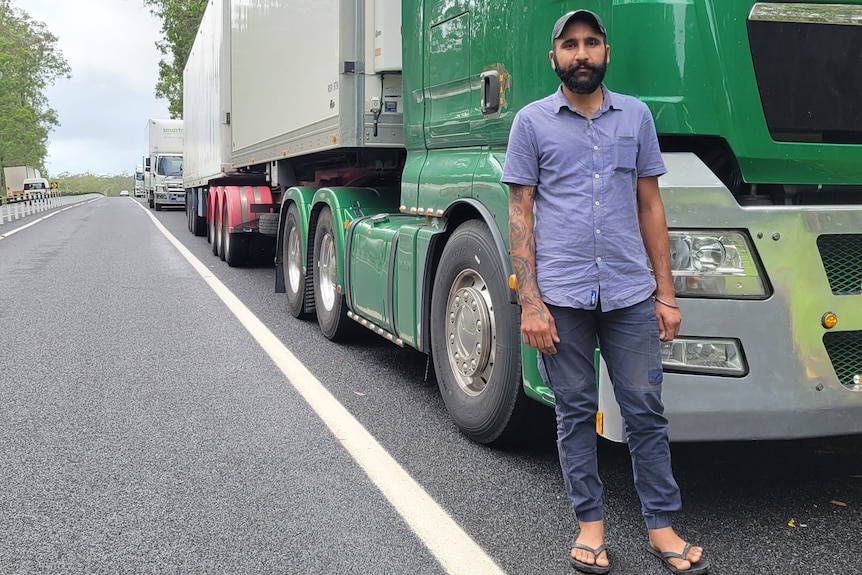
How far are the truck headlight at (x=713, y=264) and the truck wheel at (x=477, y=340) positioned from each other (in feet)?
2.94

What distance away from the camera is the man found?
305 cm

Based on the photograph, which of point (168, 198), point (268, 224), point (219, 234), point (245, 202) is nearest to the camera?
point (268, 224)

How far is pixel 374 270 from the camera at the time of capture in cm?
585

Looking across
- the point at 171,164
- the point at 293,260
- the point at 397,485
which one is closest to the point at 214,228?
the point at 293,260

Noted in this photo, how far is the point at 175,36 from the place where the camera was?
153ft

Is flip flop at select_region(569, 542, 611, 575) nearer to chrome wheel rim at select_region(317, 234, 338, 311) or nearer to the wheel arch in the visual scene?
the wheel arch

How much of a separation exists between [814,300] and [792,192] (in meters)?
0.44

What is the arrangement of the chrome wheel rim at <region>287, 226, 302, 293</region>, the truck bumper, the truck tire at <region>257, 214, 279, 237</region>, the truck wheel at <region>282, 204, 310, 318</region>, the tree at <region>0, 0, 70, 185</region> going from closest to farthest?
the truck wheel at <region>282, 204, 310, 318</region> → the chrome wheel rim at <region>287, 226, 302, 293</region> → the truck tire at <region>257, 214, 279, 237</region> → the truck bumper → the tree at <region>0, 0, 70, 185</region>

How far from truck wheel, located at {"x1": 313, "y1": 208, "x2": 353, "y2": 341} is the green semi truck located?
568 millimetres

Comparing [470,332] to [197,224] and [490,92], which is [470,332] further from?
[197,224]

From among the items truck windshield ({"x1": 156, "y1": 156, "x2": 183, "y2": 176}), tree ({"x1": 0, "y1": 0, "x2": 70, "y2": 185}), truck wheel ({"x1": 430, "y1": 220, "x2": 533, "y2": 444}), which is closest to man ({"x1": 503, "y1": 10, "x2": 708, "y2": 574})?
truck wheel ({"x1": 430, "y1": 220, "x2": 533, "y2": 444})

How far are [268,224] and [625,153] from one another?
898 cm

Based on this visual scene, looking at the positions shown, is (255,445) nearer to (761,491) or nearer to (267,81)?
(761,491)

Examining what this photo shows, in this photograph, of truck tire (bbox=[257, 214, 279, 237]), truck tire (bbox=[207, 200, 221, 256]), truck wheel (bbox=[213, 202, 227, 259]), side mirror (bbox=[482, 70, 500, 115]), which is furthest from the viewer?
truck tire (bbox=[207, 200, 221, 256])
